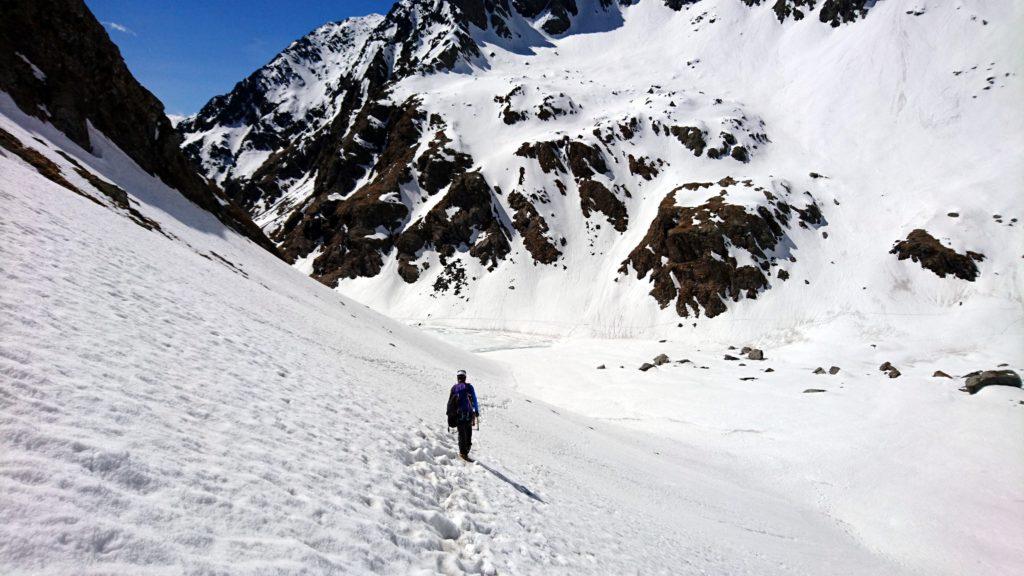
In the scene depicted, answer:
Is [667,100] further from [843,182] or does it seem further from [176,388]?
[176,388]

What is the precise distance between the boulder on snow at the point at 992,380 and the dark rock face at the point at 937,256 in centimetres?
3444

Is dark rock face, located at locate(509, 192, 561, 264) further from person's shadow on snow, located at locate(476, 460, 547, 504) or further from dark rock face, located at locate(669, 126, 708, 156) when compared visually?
person's shadow on snow, located at locate(476, 460, 547, 504)

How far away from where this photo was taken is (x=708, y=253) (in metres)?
70.6

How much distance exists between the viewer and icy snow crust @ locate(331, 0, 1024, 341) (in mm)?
62812

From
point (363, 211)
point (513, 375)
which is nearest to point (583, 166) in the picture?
point (363, 211)

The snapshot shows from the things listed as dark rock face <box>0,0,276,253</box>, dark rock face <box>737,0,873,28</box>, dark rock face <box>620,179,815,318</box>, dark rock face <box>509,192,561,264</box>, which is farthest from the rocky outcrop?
dark rock face <box>737,0,873,28</box>

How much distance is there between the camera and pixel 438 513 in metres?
7.62

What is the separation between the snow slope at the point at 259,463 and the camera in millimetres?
4422

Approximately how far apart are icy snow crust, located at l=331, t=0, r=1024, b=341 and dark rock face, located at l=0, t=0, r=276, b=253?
46.4m

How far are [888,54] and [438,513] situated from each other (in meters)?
145

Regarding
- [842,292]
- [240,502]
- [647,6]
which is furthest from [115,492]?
[647,6]

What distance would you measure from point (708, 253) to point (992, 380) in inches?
1545

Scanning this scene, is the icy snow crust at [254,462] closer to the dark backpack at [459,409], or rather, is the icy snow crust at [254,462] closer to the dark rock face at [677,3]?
the dark backpack at [459,409]

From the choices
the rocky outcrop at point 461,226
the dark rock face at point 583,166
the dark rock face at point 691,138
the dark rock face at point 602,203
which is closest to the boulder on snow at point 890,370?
the dark rock face at point 602,203
